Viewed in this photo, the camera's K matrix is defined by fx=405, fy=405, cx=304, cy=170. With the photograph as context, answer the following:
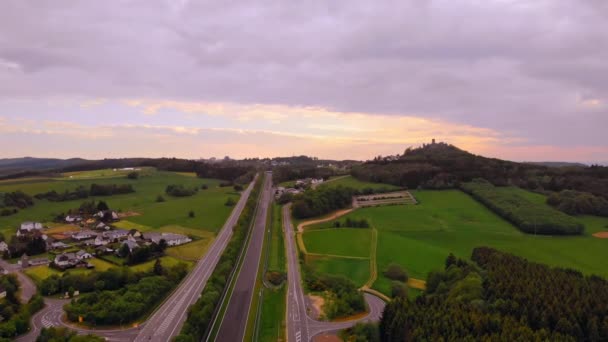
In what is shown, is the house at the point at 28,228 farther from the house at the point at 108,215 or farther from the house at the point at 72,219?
the house at the point at 108,215

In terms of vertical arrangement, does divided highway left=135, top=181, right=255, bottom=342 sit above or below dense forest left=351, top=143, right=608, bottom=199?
below

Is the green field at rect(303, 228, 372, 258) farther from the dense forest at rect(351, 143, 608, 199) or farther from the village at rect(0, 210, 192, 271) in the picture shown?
the dense forest at rect(351, 143, 608, 199)

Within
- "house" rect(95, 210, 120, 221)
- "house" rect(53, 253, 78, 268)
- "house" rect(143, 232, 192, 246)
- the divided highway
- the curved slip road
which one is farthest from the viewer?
"house" rect(95, 210, 120, 221)

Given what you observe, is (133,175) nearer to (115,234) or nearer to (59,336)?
(115,234)

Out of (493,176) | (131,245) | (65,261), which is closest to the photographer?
(65,261)

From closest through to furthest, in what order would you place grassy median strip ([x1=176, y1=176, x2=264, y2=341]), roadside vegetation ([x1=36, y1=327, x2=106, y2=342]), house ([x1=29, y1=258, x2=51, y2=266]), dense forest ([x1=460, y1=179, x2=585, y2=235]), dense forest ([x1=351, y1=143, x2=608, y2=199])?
roadside vegetation ([x1=36, y1=327, x2=106, y2=342]) < grassy median strip ([x1=176, y1=176, x2=264, y2=341]) < house ([x1=29, y1=258, x2=51, y2=266]) < dense forest ([x1=460, y1=179, x2=585, y2=235]) < dense forest ([x1=351, y1=143, x2=608, y2=199])

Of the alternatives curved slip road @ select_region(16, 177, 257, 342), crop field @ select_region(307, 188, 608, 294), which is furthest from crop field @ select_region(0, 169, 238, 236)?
curved slip road @ select_region(16, 177, 257, 342)

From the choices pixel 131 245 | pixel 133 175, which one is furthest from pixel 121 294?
pixel 133 175
